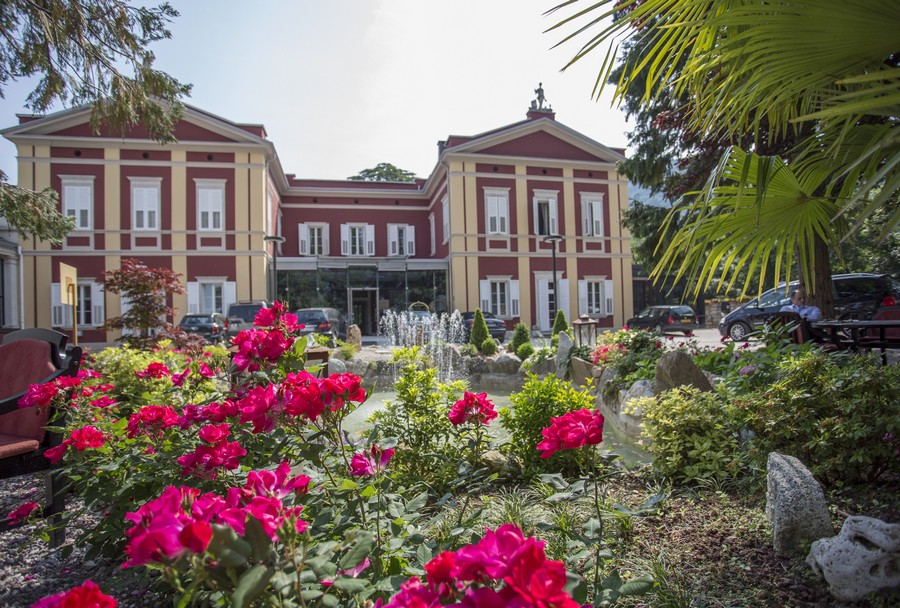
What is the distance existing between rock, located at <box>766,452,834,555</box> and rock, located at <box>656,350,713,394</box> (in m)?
2.63

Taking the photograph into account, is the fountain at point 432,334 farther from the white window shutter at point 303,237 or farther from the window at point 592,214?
the window at point 592,214

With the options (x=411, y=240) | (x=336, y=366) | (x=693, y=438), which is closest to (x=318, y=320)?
(x=336, y=366)

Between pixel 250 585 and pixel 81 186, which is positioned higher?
pixel 81 186

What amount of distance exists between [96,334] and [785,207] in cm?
2321

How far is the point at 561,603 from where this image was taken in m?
0.67

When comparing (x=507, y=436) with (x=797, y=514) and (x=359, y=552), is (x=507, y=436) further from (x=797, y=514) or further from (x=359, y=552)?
(x=359, y=552)

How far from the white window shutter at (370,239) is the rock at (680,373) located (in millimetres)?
23544

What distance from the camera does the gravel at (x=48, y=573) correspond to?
6.88 ft

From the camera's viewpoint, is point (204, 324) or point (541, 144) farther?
point (541, 144)

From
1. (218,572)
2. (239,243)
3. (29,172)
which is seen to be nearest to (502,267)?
(239,243)

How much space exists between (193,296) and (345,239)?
8522 mm

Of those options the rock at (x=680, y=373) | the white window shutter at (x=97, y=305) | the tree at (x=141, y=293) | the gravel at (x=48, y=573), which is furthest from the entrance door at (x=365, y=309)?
the gravel at (x=48, y=573)

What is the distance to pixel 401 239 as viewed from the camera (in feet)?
92.3

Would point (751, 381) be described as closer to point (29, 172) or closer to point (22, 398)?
point (22, 398)
